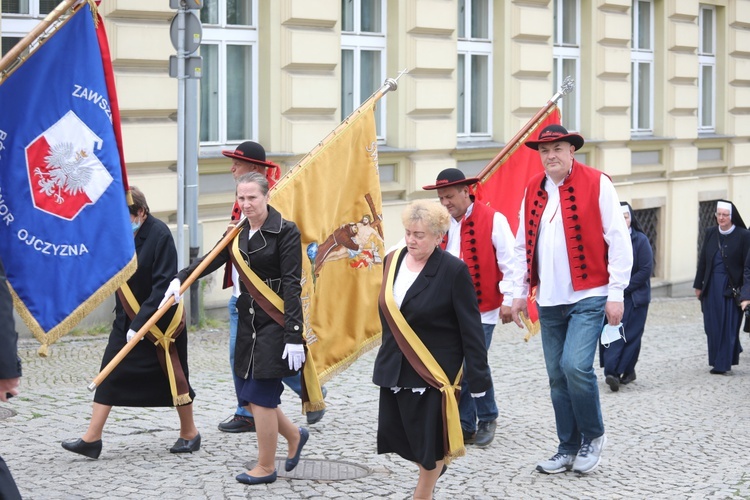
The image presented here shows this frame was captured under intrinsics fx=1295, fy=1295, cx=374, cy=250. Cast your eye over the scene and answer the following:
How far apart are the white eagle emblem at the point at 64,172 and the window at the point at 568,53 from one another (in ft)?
40.9

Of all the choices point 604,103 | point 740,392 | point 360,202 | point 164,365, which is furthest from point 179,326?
point 604,103

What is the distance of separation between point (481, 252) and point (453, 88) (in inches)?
340

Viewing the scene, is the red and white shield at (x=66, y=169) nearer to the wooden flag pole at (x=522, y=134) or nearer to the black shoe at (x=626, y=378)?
the wooden flag pole at (x=522, y=134)

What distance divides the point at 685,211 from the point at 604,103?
9.50ft

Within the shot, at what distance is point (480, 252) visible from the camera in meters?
7.90

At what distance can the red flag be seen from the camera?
358 inches

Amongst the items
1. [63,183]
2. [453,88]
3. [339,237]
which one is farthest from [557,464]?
[453,88]

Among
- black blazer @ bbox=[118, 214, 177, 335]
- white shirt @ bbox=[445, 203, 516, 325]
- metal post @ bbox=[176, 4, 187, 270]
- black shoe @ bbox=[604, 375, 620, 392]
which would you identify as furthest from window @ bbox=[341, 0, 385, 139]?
black blazer @ bbox=[118, 214, 177, 335]

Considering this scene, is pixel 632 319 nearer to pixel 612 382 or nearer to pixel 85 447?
pixel 612 382

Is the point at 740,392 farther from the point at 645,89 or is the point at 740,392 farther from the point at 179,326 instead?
the point at 645,89

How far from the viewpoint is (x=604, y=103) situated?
19.1 m

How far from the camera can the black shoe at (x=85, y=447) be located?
23.4ft

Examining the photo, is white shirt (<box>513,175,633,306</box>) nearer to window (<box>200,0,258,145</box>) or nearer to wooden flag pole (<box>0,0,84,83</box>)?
wooden flag pole (<box>0,0,84,83</box>)

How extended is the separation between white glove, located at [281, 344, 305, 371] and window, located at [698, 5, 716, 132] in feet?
55.6
